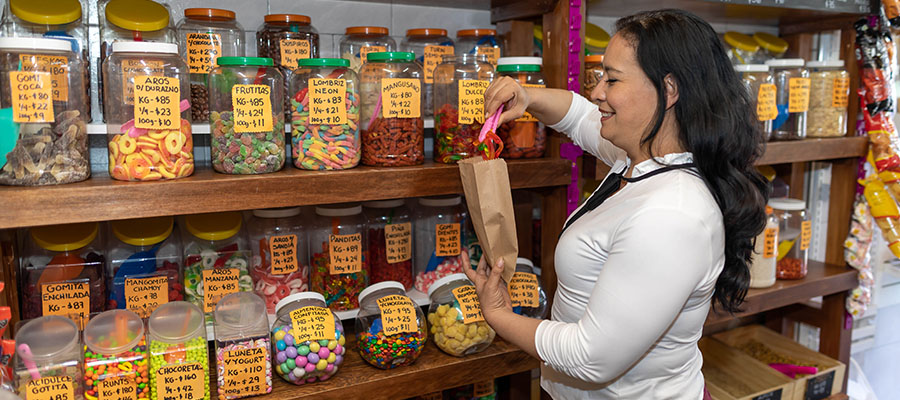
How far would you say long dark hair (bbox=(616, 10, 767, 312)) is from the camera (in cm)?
108

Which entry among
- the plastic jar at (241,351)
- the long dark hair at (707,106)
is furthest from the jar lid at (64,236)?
the long dark hair at (707,106)

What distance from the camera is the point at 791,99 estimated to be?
6.56ft

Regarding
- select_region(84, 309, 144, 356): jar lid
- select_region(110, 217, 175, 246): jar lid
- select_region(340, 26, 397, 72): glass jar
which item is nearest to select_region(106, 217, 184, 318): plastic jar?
select_region(110, 217, 175, 246): jar lid

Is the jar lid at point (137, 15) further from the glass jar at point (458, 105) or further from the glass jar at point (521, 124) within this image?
the glass jar at point (521, 124)

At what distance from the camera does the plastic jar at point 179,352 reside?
4.05 feet

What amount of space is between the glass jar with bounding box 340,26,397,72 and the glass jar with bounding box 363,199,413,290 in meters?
0.36

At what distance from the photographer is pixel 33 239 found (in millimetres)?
1357

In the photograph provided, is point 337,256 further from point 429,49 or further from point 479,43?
point 479,43

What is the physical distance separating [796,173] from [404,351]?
6.21ft

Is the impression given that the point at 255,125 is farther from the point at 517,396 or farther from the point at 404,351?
the point at 517,396

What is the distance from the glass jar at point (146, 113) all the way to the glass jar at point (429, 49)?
0.63 metres

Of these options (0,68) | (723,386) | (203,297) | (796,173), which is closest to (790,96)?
(796,173)

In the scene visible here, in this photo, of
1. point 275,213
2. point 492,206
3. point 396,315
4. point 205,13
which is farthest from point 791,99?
point 205,13

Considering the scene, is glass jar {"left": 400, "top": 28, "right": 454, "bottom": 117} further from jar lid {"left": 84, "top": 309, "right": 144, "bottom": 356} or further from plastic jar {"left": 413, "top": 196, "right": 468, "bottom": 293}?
jar lid {"left": 84, "top": 309, "right": 144, "bottom": 356}
